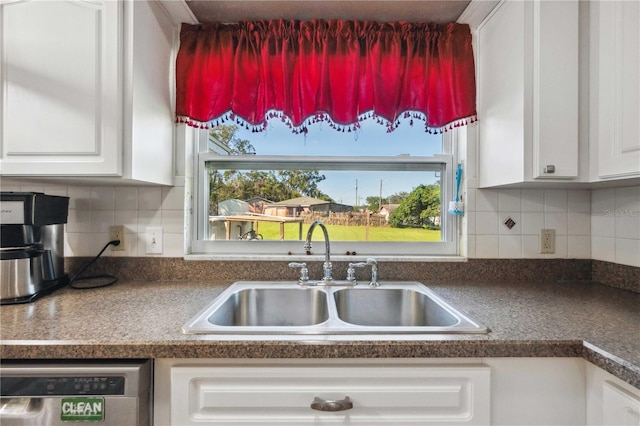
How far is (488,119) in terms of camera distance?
140 cm

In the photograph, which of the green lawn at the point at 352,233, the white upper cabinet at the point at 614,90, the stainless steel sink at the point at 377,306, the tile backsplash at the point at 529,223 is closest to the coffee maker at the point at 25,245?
the green lawn at the point at 352,233


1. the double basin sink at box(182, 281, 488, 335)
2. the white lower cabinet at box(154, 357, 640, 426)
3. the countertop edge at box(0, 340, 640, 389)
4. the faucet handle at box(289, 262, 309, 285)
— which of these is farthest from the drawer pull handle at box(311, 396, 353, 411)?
the faucet handle at box(289, 262, 309, 285)

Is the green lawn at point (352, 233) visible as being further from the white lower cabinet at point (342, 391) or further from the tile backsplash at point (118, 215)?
the white lower cabinet at point (342, 391)

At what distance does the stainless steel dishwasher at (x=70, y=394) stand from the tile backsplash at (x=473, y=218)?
2.42ft

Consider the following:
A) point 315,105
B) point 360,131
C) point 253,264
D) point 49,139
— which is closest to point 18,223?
point 49,139

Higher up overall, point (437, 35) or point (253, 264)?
point (437, 35)

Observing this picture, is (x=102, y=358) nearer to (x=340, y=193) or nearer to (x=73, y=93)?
(x=73, y=93)

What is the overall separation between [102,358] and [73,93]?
0.94 m

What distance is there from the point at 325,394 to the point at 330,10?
1546 millimetres

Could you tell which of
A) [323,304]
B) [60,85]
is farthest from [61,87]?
[323,304]

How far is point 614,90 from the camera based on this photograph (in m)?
1.07

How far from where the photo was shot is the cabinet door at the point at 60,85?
3.67 ft

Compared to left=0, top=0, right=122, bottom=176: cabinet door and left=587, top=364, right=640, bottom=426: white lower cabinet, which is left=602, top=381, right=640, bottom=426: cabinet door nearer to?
left=587, top=364, right=640, bottom=426: white lower cabinet

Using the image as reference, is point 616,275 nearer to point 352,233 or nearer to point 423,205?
point 423,205
